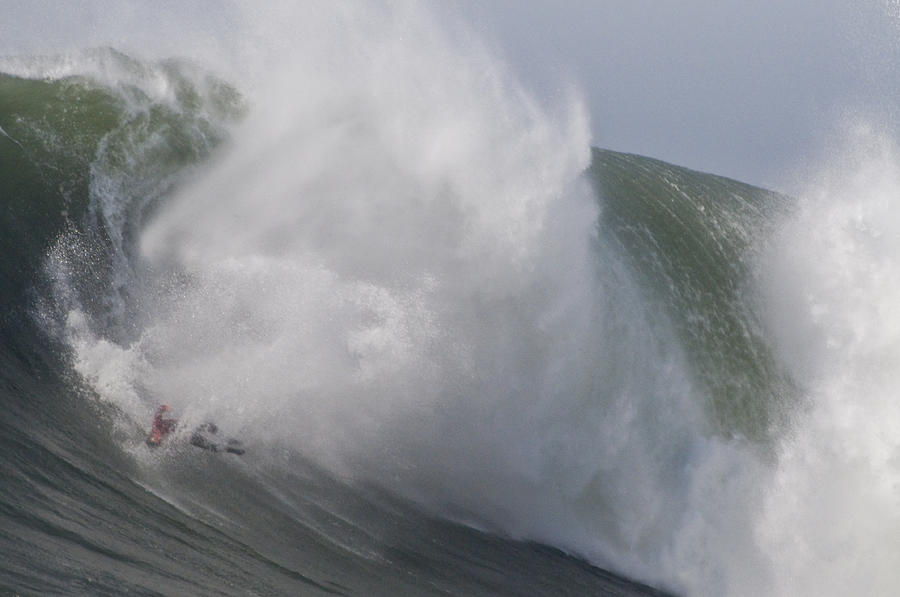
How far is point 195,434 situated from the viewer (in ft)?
37.7

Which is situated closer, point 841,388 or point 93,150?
point 93,150

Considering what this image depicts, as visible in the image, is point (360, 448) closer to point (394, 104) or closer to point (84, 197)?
point (84, 197)

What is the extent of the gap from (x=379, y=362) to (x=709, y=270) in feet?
34.4

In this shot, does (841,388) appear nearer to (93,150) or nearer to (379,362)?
(379,362)

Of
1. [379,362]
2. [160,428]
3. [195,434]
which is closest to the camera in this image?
[160,428]

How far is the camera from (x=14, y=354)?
38.1 feet

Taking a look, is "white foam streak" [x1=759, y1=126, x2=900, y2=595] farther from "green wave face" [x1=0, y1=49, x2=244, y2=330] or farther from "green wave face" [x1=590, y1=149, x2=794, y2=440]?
"green wave face" [x1=0, y1=49, x2=244, y2=330]

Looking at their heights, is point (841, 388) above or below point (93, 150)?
above

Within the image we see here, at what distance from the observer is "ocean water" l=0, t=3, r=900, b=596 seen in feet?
35.1

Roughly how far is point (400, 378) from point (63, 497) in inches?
220

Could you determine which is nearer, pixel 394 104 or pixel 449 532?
pixel 449 532

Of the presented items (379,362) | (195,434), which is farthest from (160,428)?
(379,362)

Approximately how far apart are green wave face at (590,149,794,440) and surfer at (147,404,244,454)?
8.75 meters

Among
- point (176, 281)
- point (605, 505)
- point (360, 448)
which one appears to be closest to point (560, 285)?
point (605, 505)
